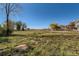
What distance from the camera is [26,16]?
165 centimetres

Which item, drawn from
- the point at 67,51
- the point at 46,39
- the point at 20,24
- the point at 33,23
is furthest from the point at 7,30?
the point at 67,51

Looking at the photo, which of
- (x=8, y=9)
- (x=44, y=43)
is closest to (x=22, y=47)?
(x=44, y=43)

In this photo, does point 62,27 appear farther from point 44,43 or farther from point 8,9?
point 8,9

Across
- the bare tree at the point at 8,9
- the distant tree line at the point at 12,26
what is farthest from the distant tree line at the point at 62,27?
the bare tree at the point at 8,9

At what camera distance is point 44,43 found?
165 centimetres

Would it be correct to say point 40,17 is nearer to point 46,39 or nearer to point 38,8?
point 38,8

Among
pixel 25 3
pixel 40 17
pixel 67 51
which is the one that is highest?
pixel 25 3

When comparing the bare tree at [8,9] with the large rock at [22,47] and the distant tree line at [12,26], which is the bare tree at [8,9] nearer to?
the distant tree line at [12,26]

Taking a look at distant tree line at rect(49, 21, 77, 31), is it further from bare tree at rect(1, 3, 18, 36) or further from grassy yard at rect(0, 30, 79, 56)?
bare tree at rect(1, 3, 18, 36)

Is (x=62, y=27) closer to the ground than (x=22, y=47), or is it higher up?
higher up

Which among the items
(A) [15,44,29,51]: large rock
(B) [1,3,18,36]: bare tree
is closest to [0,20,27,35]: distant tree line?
(B) [1,3,18,36]: bare tree

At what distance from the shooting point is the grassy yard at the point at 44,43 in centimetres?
163

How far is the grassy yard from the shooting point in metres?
1.63

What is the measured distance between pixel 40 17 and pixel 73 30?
29 cm
